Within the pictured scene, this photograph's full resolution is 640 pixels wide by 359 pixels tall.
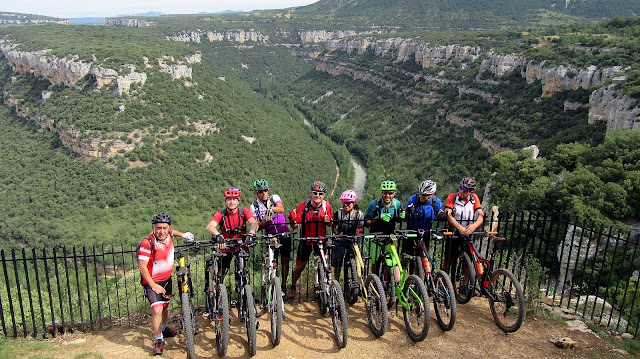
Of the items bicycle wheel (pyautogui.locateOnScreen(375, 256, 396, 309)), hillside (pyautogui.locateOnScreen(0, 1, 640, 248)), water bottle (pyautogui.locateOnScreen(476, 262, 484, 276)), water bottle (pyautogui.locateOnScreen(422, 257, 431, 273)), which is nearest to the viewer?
water bottle (pyautogui.locateOnScreen(422, 257, 431, 273))

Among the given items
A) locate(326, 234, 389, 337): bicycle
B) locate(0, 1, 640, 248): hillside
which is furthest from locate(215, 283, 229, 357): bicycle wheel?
locate(0, 1, 640, 248): hillside

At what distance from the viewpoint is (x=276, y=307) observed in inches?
231

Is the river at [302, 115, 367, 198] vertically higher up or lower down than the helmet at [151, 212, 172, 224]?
lower down

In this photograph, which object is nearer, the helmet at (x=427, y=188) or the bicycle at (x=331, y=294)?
the bicycle at (x=331, y=294)

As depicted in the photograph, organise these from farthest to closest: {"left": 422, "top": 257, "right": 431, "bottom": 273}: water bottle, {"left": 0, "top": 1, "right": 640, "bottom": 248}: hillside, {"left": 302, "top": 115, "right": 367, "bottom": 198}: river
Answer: {"left": 302, "top": 115, "right": 367, "bottom": 198}: river → {"left": 0, "top": 1, "right": 640, "bottom": 248}: hillside → {"left": 422, "top": 257, "right": 431, "bottom": 273}: water bottle

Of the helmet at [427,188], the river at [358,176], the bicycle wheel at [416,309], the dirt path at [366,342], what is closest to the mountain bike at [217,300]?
the dirt path at [366,342]

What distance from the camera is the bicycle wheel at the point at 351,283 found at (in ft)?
21.9

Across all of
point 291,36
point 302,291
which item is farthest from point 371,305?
point 291,36

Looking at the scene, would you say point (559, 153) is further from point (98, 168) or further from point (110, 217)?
point (98, 168)

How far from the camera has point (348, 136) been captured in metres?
63.4

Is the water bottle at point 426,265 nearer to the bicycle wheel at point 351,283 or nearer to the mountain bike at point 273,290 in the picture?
the bicycle wheel at point 351,283

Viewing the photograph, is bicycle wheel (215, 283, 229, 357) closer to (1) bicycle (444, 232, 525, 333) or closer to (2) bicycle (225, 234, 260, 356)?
(2) bicycle (225, 234, 260, 356)

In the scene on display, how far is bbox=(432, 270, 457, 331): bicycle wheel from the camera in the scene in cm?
609

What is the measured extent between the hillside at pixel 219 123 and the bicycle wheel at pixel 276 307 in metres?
19.5
